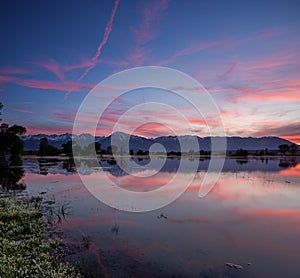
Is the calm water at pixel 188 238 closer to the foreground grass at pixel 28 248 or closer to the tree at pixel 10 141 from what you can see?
the foreground grass at pixel 28 248

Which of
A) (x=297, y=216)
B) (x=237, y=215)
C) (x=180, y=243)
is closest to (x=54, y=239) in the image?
(x=180, y=243)

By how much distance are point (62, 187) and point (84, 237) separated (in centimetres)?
2055

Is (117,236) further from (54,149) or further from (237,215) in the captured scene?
(54,149)

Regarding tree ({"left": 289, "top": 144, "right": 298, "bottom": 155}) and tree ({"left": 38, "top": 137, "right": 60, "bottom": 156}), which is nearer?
tree ({"left": 38, "top": 137, "right": 60, "bottom": 156})

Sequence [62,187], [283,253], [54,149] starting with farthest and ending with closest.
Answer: [54,149], [62,187], [283,253]

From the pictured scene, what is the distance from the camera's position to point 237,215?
20.5 meters

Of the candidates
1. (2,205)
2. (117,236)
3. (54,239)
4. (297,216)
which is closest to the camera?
(54,239)

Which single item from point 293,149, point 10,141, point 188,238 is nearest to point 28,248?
point 188,238

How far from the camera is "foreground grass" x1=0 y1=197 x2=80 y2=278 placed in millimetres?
9969

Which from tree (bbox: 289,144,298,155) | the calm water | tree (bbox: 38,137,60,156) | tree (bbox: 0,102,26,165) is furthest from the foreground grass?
tree (bbox: 289,144,298,155)

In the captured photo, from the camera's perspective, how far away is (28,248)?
12.6m

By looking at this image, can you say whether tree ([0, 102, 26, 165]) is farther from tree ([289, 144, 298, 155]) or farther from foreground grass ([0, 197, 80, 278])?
tree ([289, 144, 298, 155])

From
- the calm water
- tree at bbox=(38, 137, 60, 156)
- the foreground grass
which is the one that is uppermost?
tree at bbox=(38, 137, 60, 156)

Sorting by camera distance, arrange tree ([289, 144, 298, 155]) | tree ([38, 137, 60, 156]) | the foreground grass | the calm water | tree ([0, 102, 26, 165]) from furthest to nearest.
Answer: tree ([289, 144, 298, 155])
tree ([38, 137, 60, 156])
tree ([0, 102, 26, 165])
the calm water
the foreground grass
